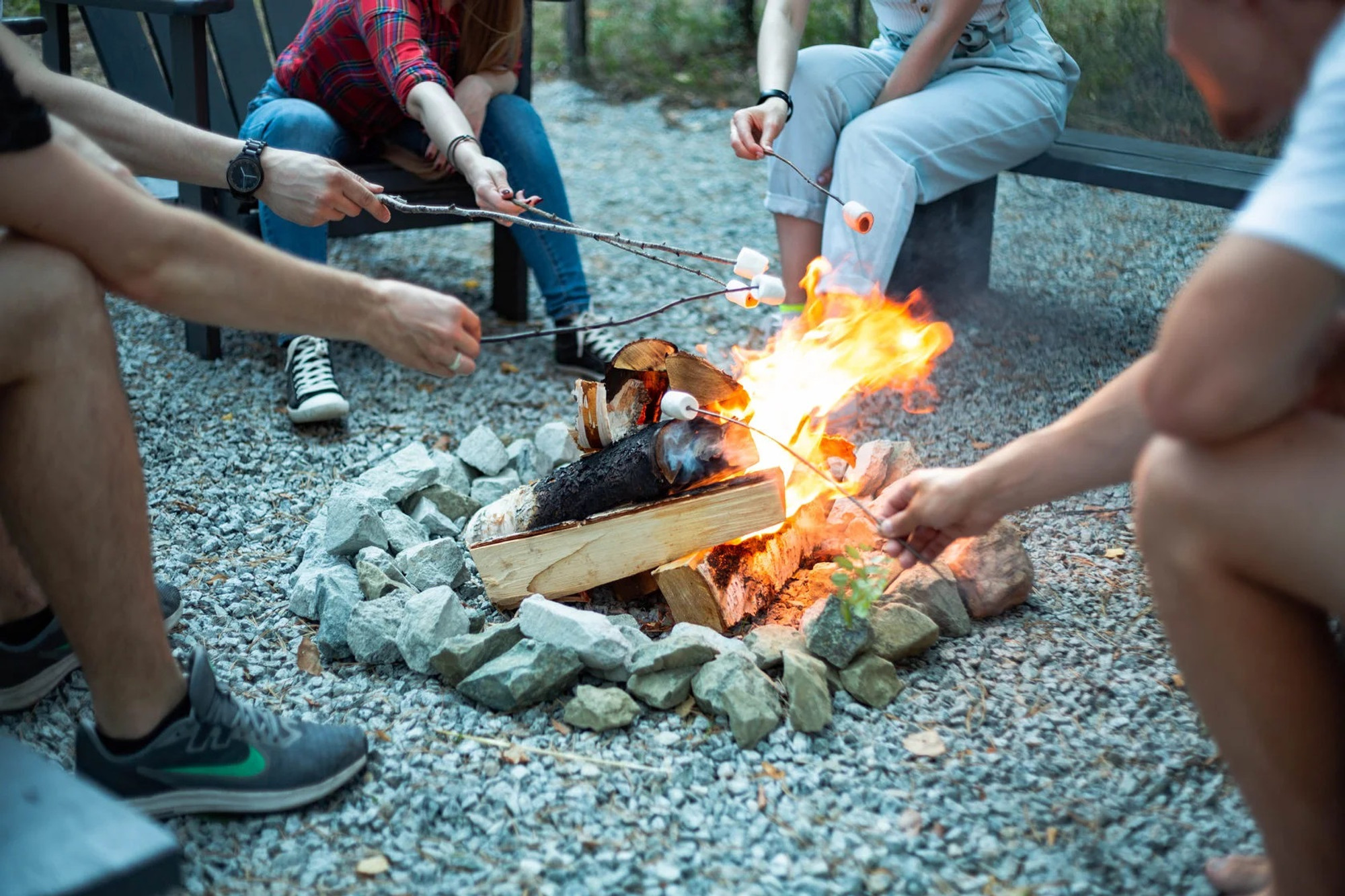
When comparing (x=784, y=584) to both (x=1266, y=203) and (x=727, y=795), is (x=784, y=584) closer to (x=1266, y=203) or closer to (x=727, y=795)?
(x=727, y=795)

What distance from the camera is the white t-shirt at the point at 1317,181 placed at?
107cm

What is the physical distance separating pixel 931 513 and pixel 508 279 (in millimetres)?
2517

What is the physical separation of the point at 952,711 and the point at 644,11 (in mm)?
8191

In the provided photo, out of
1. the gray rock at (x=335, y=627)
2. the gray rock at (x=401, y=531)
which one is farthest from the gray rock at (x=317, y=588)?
the gray rock at (x=401, y=531)

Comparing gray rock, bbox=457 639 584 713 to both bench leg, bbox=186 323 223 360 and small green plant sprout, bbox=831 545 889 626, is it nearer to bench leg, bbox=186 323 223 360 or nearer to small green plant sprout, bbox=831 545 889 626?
small green plant sprout, bbox=831 545 889 626

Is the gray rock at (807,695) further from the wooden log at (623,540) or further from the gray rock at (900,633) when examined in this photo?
the wooden log at (623,540)

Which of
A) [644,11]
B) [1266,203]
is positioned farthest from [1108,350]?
[644,11]

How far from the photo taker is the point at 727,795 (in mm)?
1813

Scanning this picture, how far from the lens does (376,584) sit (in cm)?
233

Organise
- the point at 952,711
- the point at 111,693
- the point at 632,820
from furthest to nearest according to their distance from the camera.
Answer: the point at 952,711
the point at 632,820
the point at 111,693

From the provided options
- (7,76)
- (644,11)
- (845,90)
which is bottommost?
(644,11)

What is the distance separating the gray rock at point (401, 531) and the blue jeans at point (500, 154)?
1.14 meters

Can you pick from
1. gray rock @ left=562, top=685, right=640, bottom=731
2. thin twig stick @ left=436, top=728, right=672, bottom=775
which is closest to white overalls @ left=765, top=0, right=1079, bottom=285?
gray rock @ left=562, top=685, right=640, bottom=731

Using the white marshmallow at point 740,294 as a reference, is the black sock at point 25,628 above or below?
below
